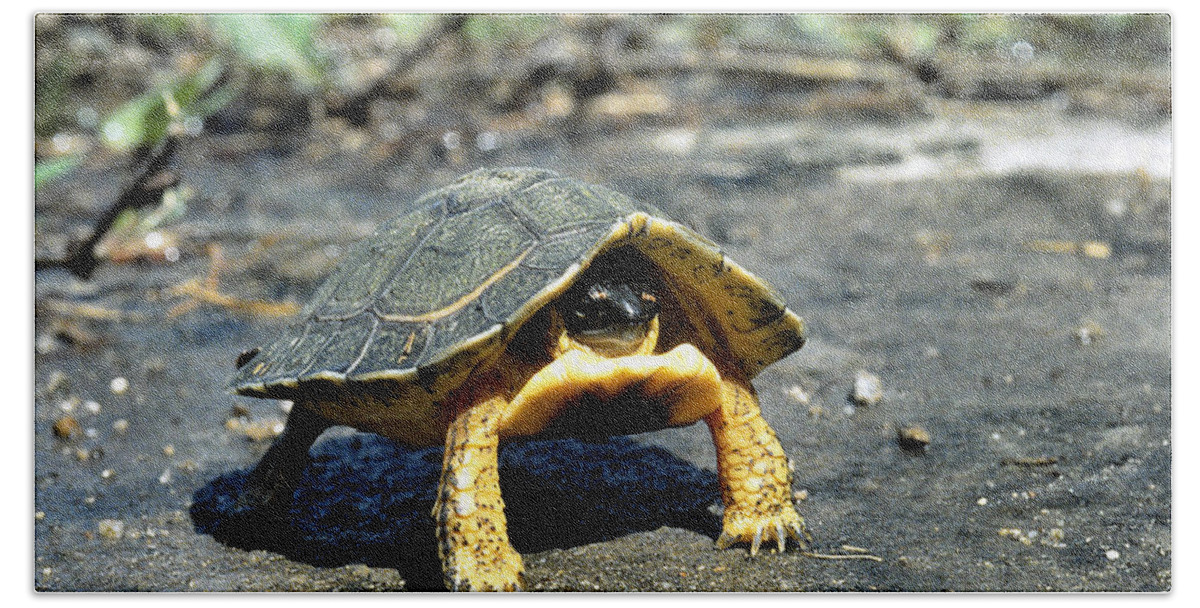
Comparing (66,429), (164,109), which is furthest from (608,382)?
(164,109)

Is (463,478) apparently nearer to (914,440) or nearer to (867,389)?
(914,440)

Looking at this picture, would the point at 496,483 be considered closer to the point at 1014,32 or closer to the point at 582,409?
the point at 582,409

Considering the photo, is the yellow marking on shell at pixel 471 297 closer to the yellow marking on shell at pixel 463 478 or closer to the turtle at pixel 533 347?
the turtle at pixel 533 347

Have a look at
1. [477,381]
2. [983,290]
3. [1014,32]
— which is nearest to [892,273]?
[983,290]

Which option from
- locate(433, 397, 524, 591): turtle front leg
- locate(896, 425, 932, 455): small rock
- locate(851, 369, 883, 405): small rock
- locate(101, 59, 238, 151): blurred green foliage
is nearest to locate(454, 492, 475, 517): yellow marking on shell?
locate(433, 397, 524, 591): turtle front leg

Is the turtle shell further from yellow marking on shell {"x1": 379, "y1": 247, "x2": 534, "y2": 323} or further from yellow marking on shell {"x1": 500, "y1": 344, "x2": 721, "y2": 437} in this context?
yellow marking on shell {"x1": 500, "y1": 344, "x2": 721, "y2": 437}
